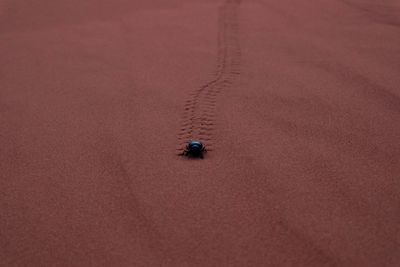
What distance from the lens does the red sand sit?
4.09 feet

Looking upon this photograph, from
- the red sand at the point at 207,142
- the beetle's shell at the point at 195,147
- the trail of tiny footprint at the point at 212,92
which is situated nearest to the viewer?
the red sand at the point at 207,142

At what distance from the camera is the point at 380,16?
10.0 feet

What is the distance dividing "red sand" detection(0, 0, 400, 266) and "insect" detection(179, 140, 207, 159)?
0.04 metres

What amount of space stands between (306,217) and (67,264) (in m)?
0.71

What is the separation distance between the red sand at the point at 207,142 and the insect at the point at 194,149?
0.04 m

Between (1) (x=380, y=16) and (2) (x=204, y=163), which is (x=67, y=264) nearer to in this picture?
(2) (x=204, y=163)

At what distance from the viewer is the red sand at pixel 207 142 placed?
1247 millimetres

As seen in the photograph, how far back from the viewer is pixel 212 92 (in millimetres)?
2090

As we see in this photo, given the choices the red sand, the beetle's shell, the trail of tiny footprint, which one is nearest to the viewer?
the red sand

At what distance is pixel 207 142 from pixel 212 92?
18.2 inches

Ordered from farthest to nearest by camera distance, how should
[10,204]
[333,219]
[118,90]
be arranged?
1. [118,90]
2. [10,204]
3. [333,219]

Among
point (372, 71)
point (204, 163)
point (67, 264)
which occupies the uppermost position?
point (372, 71)

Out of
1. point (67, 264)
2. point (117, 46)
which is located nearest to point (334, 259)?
point (67, 264)

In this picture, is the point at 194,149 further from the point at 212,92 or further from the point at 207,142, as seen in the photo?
the point at 212,92
